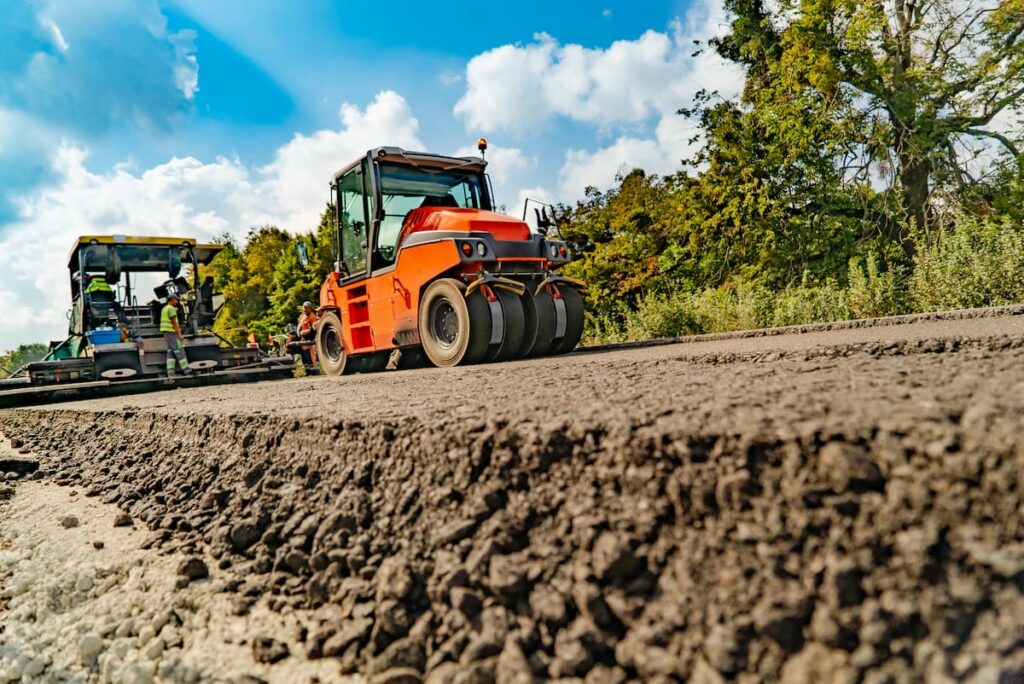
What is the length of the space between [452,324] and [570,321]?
4.14ft

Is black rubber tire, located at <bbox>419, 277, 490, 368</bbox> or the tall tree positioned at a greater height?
the tall tree

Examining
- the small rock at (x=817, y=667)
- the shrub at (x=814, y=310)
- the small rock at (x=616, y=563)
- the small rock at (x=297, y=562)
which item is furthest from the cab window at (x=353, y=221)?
the small rock at (x=817, y=667)

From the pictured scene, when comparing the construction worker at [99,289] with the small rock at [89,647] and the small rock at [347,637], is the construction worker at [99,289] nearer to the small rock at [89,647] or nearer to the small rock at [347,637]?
the small rock at [89,647]

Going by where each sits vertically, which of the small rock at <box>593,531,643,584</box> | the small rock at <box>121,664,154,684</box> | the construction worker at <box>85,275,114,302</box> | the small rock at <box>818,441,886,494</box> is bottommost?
the small rock at <box>121,664,154,684</box>

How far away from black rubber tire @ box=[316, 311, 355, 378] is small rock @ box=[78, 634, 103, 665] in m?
6.11

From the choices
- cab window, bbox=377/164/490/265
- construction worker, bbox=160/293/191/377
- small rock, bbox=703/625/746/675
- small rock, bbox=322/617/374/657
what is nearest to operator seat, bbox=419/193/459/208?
cab window, bbox=377/164/490/265

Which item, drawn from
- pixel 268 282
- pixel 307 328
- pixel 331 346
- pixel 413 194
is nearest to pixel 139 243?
pixel 307 328

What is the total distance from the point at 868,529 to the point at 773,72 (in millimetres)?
14064

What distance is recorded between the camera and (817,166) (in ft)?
38.7

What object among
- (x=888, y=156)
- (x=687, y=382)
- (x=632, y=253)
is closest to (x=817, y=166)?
(x=888, y=156)

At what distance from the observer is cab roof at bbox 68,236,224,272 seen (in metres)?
10.3

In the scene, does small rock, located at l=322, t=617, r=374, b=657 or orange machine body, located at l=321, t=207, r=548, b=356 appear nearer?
small rock, located at l=322, t=617, r=374, b=657

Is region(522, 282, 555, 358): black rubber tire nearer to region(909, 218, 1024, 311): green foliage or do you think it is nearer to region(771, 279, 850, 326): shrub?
region(771, 279, 850, 326): shrub

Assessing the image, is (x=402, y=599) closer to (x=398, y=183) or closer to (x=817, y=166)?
(x=398, y=183)
